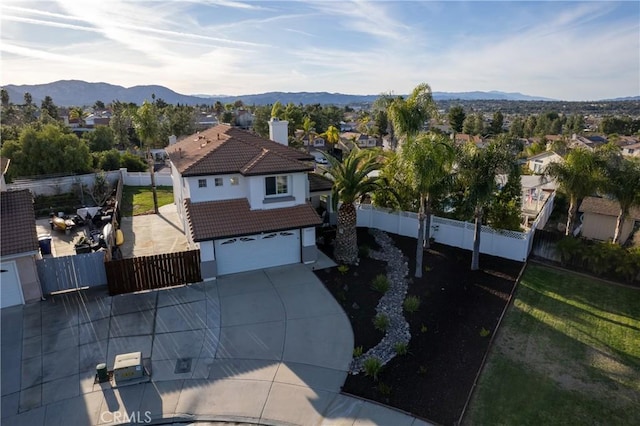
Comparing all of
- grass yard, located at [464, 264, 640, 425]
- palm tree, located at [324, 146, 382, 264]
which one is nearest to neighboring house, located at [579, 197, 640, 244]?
grass yard, located at [464, 264, 640, 425]

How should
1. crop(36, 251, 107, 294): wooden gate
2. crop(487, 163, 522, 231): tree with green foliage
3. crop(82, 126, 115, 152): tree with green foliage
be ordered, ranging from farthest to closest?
crop(82, 126, 115, 152): tree with green foliage
crop(487, 163, 522, 231): tree with green foliage
crop(36, 251, 107, 294): wooden gate

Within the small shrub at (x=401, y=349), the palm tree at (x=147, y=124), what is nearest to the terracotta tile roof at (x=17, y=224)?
the palm tree at (x=147, y=124)

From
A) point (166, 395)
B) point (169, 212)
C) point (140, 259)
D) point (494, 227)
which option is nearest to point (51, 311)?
point (140, 259)

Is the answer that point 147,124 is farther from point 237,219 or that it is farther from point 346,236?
point 346,236

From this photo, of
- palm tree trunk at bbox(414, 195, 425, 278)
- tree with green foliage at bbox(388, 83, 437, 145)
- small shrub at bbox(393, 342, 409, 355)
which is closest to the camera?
small shrub at bbox(393, 342, 409, 355)

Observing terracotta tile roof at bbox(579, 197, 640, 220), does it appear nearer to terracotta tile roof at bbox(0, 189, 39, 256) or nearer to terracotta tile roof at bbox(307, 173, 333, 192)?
terracotta tile roof at bbox(307, 173, 333, 192)

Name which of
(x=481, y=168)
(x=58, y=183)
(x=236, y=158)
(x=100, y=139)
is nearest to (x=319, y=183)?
(x=236, y=158)

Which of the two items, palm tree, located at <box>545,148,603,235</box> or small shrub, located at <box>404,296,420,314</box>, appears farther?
palm tree, located at <box>545,148,603,235</box>
